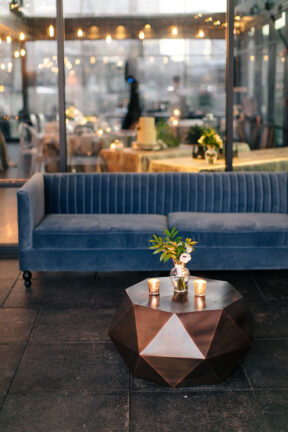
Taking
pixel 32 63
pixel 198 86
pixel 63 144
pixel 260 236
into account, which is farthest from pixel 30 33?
pixel 260 236

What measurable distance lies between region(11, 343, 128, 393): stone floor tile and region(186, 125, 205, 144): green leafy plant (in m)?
2.89

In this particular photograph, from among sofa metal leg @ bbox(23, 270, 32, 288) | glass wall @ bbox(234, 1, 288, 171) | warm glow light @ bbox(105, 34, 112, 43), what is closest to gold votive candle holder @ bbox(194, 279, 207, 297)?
sofa metal leg @ bbox(23, 270, 32, 288)

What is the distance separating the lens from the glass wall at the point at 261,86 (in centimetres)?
580

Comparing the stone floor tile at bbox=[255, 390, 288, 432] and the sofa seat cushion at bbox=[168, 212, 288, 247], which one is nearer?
the stone floor tile at bbox=[255, 390, 288, 432]

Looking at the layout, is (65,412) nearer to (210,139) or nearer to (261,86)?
(210,139)

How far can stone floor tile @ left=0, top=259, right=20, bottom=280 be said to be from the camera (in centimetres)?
516

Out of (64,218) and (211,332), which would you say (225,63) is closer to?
(64,218)

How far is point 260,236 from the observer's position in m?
4.80

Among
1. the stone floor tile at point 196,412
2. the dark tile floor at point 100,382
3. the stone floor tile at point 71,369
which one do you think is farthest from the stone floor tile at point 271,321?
the stone floor tile at point 71,369

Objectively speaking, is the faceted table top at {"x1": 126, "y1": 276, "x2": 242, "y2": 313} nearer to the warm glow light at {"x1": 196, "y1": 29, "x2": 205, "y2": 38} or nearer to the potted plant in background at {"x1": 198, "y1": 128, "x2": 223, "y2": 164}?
the potted plant in background at {"x1": 198, "y1": 128, "x2": 223, "y2": 164}

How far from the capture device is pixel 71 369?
337cm

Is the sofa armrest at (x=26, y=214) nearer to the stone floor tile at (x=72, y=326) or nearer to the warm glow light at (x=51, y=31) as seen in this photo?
the stone floor tile at (x=72, y=326)

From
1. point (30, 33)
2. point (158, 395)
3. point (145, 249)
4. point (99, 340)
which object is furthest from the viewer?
point (30, 33)

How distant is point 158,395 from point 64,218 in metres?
2.37
